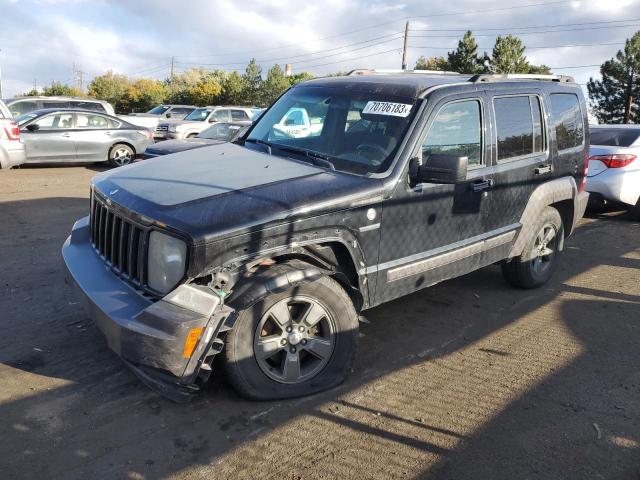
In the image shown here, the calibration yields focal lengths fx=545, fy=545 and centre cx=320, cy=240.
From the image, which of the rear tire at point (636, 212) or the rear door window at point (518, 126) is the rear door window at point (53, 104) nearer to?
the rear door window at point (518, 126)

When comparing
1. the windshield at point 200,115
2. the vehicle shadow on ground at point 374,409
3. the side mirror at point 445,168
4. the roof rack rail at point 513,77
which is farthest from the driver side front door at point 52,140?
the side mirror at point 445,168

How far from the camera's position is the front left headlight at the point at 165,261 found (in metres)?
2.97

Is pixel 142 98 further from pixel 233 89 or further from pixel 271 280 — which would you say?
pixel 271 280

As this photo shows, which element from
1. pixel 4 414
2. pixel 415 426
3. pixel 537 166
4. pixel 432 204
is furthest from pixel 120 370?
pixel 537 166

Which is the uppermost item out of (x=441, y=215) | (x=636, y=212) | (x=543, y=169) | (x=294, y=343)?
(x=543, y=169)

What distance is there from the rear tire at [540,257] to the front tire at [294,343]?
8.04ft

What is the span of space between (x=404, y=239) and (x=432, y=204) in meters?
0.37

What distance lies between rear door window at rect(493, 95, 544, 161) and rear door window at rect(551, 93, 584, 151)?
0.32 meters

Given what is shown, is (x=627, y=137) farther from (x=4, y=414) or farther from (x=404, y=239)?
(x=4, y=414)

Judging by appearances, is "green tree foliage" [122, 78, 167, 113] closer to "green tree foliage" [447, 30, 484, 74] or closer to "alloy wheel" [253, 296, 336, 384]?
"green tree foliage" [447, 30, 484, 74]

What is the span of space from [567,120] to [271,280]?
3.84 m

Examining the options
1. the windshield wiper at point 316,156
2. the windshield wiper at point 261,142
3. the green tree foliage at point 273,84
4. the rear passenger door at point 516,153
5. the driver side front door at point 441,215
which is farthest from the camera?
the green tree foliage at point 273,84

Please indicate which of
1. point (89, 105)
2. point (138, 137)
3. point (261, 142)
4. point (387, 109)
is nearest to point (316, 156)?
point (387, 109)

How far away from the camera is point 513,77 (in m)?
4.97
